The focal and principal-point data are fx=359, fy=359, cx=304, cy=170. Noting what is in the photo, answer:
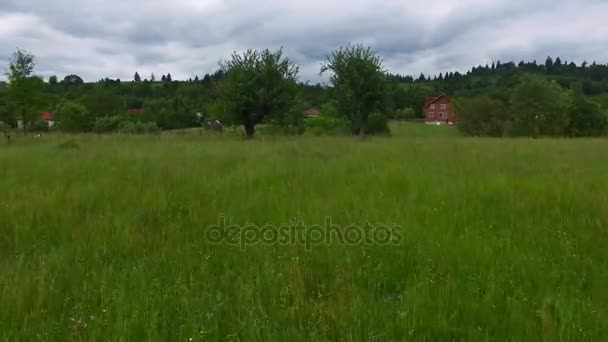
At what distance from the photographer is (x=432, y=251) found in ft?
11.3

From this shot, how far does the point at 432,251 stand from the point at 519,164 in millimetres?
6688

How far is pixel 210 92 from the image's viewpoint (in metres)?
30.0

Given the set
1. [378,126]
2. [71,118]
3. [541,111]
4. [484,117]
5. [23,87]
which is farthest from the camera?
[484,117]

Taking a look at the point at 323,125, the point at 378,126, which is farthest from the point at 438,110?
the point at 378,126

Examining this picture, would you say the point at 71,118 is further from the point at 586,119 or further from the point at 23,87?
the point at 586,119

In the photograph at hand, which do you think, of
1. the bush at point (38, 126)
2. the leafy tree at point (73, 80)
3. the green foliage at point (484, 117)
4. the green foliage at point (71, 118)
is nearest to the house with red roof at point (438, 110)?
the green foliage at point (484, 117)

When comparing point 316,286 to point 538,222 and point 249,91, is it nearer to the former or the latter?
point 538,222

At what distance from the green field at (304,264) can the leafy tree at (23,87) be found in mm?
21351

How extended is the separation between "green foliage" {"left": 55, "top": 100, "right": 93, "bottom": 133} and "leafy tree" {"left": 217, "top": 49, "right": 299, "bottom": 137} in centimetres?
3879

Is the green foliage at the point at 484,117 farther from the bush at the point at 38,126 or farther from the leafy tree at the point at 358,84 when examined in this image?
the bush at the point at 38,126

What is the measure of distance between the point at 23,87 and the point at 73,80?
9072 cm

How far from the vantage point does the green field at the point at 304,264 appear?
2.37 metres

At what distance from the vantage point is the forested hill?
105 feet

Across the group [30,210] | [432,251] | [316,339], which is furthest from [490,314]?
[30,210]
